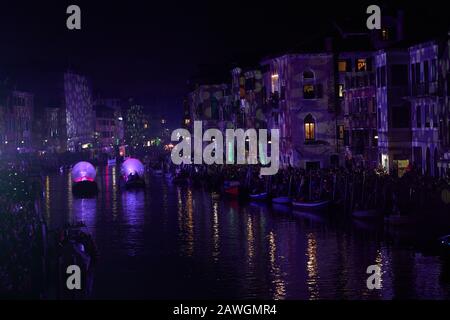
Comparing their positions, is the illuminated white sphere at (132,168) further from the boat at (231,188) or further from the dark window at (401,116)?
the dark window at (401,116)

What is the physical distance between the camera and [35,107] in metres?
187

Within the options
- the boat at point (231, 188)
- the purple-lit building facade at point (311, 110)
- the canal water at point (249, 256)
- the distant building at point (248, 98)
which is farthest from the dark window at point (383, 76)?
the distant building at point (248, 98)

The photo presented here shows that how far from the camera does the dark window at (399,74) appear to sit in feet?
227

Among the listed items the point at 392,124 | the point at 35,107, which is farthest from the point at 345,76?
the point at 35,107

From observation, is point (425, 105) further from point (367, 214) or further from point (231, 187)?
point (231, 187)

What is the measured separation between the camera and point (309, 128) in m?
85.8

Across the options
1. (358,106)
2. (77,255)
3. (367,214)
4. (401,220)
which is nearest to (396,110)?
(358,106)

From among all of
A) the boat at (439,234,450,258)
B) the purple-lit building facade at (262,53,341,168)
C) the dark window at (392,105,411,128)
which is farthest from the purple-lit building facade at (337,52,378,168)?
the boat at (439,234,450,258)

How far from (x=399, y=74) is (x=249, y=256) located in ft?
83.6

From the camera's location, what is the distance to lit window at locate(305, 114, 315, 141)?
85.6m

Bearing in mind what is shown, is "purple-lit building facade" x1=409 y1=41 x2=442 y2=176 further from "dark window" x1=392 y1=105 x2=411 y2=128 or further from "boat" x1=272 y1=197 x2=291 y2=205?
"boat" x1=272 y1=197 x2=291 y2=205

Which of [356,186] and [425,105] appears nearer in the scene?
[356,186]

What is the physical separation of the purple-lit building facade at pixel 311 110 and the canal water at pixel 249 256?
494 inches

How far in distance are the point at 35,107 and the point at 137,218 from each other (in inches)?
4799
